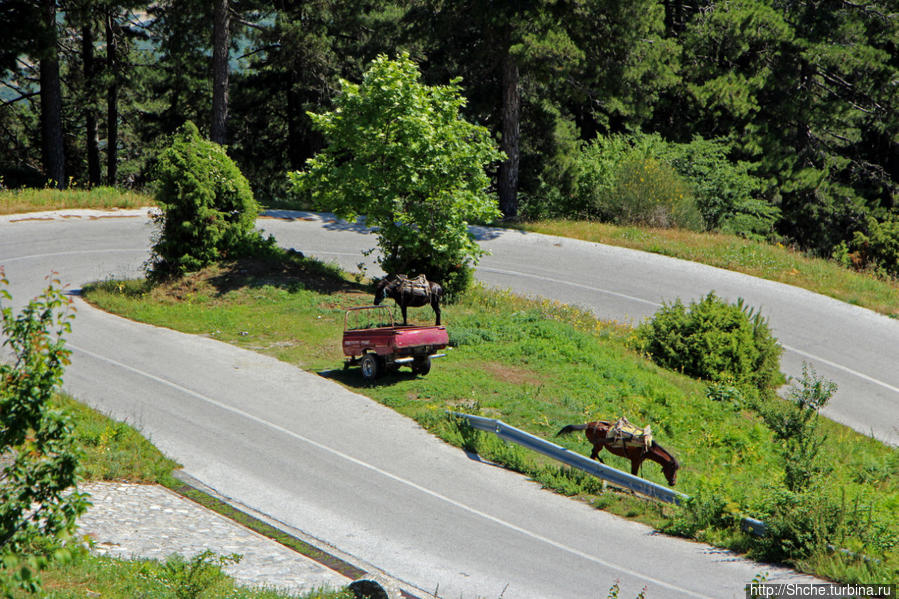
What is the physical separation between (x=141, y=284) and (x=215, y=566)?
49.5 ft

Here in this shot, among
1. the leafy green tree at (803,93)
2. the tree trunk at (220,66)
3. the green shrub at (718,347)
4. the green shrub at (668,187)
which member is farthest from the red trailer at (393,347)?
the leafy green tree at (803,93)

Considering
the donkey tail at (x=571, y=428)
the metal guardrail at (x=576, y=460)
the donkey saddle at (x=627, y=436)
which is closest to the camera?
the metal guardrail at (x=576, y=460)

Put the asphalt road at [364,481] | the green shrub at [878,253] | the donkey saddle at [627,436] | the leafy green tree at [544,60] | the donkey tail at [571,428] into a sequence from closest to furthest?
the asphalt road at [364,481] → the donkey saddle at [627,436] → the donkey tail at [571,428] → the leafy green tree at [544,60] → the green shrub at [878,253]

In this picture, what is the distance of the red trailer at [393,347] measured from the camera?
17250 millimetres

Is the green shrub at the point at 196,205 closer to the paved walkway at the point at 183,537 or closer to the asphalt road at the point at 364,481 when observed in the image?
the asphalt road at the point at 364,481

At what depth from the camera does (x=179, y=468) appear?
44.8 feet

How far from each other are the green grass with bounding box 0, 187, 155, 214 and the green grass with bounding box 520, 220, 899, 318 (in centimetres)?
1618

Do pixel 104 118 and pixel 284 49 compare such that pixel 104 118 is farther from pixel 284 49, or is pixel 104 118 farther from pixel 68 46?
pixel 284 49

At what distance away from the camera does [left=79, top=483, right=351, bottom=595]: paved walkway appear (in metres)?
10.2

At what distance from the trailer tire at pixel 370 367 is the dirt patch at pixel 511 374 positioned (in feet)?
8.32

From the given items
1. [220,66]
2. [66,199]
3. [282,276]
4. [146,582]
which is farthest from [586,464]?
[66,199]

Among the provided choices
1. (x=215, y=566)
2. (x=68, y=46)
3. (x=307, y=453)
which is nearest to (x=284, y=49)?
(x=68, y=46)

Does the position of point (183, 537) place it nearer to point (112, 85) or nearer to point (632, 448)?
point (632, 448)

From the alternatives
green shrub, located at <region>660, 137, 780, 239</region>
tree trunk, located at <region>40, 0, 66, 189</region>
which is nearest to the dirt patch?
green shrub, located at <region>660, 137, 780, 239</region>
